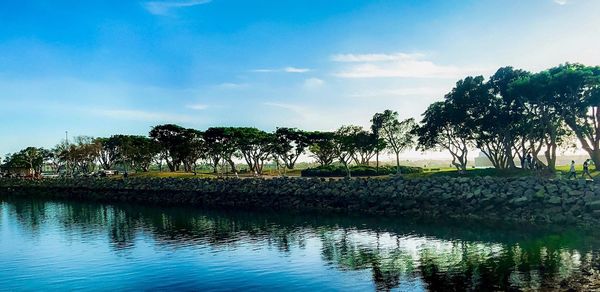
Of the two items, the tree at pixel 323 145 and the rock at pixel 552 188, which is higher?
the tree at pixel 323 145

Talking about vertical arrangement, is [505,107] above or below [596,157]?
above

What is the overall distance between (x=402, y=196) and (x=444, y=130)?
36.8 metres

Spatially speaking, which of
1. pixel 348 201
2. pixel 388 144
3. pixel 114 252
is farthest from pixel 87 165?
pixel 114 252

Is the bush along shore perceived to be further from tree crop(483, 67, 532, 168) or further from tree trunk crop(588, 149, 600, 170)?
tree crop(483, 67, 532, 168)

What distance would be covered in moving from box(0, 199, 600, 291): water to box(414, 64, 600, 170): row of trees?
33.3 metres

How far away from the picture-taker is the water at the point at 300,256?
26766 millimetres

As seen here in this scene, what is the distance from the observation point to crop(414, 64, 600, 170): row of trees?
68.7 m

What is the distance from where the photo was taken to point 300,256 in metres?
34.5

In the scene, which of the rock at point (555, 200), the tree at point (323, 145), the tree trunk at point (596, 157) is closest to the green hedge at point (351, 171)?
the tree at point (323, 145)

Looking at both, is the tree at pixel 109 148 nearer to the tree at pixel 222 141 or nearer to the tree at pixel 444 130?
→ the tree at pixel 222 141

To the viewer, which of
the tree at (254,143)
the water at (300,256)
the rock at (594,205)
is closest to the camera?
the water at (300,256)

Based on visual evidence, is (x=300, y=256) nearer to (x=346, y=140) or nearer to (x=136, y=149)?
(x=346, y=140)

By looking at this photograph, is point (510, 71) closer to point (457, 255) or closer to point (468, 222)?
point (468, 222)

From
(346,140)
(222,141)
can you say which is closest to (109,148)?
(222,141)
